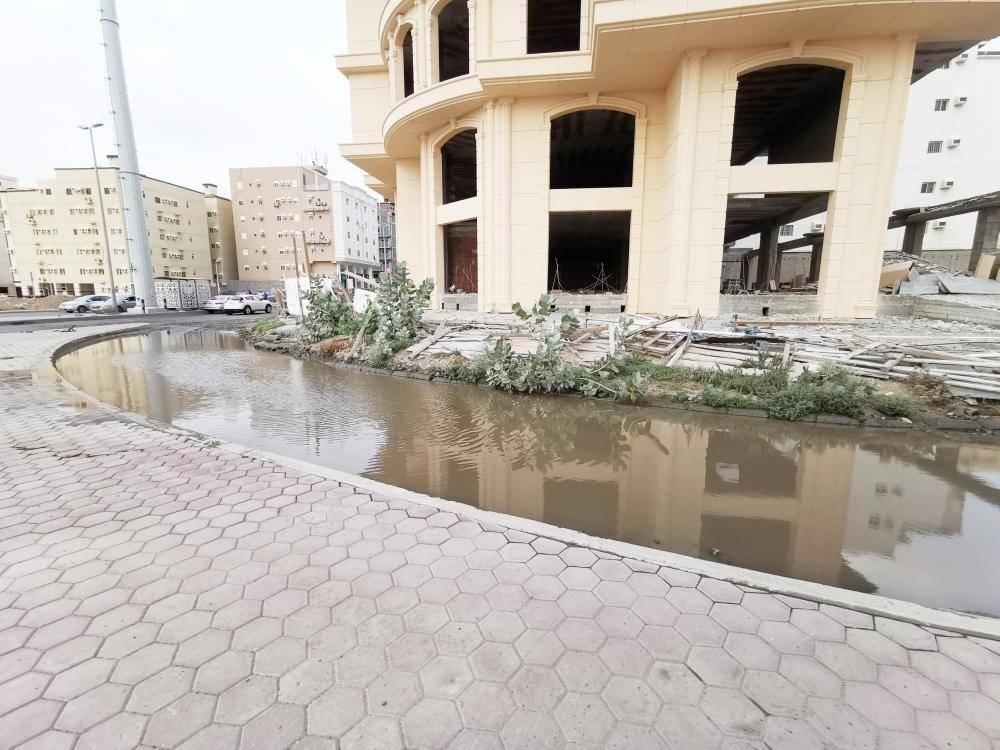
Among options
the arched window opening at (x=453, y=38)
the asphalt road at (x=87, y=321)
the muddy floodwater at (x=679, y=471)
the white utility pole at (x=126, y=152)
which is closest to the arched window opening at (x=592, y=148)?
the arched window opening at (x=453, y=38)

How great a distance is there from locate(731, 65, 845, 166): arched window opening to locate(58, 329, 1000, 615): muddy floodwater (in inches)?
408

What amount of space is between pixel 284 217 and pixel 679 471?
60.4 meters

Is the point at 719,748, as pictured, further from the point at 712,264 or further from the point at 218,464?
the point at 712,264

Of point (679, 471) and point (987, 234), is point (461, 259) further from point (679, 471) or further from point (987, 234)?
point (987, 234)

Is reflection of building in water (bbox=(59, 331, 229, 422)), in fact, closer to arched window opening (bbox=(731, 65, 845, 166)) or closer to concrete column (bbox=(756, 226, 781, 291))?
arched window opening (bbox=(731, 65, 845, 166))

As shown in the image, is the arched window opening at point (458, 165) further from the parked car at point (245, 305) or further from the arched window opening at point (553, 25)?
the parked car at point (245, 305)

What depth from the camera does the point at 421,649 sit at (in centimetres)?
218

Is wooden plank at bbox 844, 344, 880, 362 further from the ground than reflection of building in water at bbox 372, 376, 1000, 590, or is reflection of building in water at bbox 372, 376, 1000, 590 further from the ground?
wooden plank at bbox 844, 344, 880, 362

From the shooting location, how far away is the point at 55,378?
8758mm

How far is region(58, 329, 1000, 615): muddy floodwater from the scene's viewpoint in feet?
11.0

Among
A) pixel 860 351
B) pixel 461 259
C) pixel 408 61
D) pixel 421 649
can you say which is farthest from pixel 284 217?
pixel 421 649

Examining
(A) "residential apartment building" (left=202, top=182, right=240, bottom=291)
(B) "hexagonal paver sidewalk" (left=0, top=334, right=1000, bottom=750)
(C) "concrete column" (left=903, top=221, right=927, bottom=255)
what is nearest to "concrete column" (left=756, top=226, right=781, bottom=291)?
(C) "concrete column" (left=903, top=221, right=927, bottom=255)

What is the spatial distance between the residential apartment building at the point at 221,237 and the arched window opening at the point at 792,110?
5805 cm

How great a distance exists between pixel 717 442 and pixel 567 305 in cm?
880
